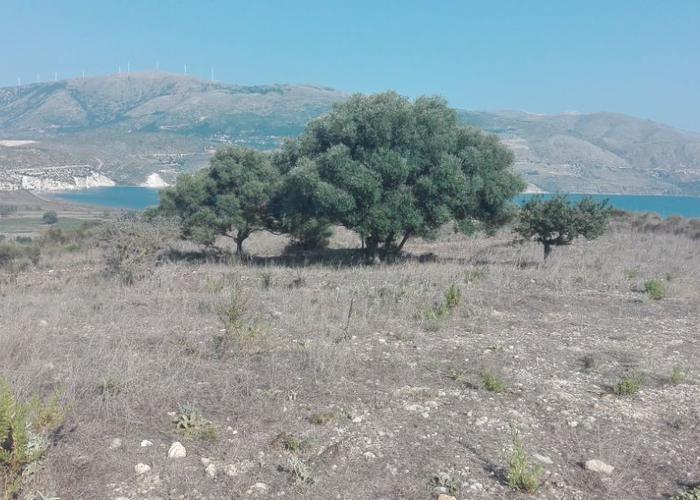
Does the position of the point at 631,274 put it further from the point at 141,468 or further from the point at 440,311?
the point at 141,468

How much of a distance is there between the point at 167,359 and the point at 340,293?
15.7 ft

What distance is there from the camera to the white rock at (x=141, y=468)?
4602mm

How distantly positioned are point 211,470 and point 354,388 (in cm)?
212

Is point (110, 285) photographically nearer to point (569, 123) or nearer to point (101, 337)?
point (101, 337)

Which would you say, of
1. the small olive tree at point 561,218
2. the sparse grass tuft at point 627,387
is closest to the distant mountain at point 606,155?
the small olive tree at point 561,218

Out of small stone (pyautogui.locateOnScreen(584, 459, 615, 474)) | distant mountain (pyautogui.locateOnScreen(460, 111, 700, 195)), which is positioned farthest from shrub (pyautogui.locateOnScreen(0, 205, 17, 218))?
small stone (pyautogui.locateOnScreen(584, 459, 615, 474))

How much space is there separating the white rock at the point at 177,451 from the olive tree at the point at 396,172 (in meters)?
11.3

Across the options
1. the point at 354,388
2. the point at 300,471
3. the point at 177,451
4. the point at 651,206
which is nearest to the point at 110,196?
the point at 651,206

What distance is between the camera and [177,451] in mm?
4902

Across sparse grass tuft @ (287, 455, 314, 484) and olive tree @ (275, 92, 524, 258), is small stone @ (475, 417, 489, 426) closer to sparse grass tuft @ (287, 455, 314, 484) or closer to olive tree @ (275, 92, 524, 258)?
Result: sparse grass tuft @ (287, 455, 314, 484)

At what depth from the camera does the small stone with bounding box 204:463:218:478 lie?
4.66m

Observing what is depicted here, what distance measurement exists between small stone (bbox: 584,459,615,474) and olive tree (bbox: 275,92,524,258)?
1138 cm

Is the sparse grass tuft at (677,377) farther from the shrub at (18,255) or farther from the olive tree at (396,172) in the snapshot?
the shrub at (18,255)

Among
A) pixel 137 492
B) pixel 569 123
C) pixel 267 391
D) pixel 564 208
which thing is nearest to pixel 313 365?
pixel 267 391
